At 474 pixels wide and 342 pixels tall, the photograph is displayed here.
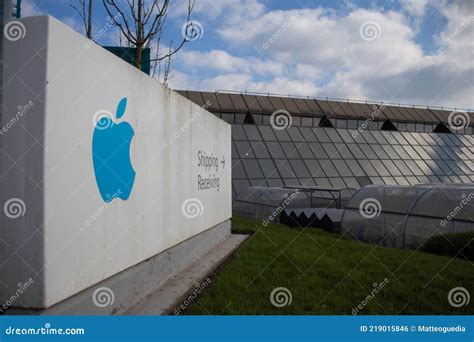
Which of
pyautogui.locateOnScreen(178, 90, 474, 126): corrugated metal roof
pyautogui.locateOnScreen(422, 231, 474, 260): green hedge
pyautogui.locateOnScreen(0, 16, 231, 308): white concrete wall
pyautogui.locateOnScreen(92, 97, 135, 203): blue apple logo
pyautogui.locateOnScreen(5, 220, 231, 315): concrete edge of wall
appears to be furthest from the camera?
pyautogui.locateOnScreen(178, 90, 474, 126): corrugated metal roof

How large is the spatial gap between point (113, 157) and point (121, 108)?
60 centimetres

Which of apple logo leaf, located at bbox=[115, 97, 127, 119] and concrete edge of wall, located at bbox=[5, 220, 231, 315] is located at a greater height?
apple logo leaf, located at bbox=[115, 97, 127, 119]

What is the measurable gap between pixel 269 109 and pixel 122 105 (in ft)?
80.2

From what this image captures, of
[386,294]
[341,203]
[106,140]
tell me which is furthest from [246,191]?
[106,140]

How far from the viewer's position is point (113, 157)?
15.6 feet

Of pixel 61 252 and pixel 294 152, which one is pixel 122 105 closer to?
pixel 61 252

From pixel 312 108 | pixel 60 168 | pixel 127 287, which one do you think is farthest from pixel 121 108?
pixel 312 108

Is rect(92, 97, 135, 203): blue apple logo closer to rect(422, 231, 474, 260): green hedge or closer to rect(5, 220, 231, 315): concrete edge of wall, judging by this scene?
rect(5, 220, 231, 315): concrete edge of wall

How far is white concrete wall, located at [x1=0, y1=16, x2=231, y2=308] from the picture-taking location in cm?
364

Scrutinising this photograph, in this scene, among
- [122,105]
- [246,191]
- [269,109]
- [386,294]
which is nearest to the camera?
[122,105]

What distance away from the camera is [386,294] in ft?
19.7

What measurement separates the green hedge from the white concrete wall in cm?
725

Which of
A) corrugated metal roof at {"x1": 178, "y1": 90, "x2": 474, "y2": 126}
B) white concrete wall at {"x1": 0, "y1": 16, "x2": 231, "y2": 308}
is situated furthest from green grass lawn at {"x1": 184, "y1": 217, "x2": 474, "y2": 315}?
corrugated metal roof at {"x1": 178, "y1": 90, "x2": 474, "y2": 126}

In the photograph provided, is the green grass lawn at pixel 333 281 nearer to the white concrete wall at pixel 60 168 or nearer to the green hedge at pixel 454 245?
the green hedge at pixel 454 245
